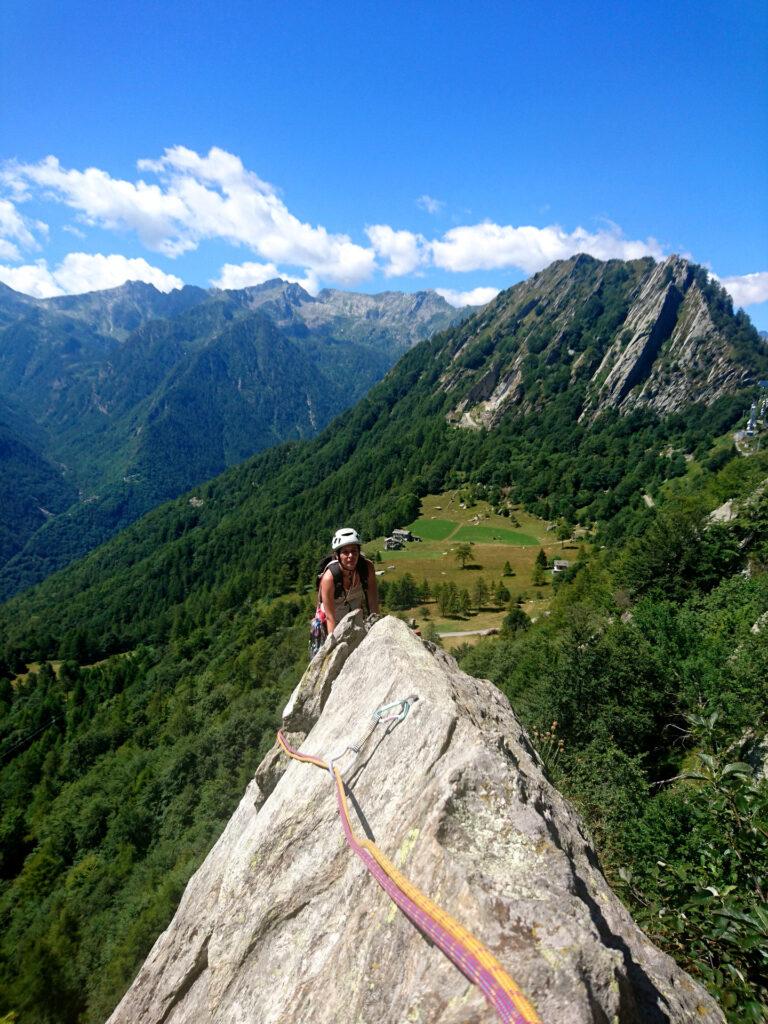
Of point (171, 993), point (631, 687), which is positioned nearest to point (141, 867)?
point (631, 687)

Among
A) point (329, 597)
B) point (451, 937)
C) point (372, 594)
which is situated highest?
point (329, 597)

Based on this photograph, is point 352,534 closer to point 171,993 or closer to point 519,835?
point 519,835

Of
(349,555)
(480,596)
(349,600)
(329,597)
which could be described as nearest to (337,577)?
(329,597)

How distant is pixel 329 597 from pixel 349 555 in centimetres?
108

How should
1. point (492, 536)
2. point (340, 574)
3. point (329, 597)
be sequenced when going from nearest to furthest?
point (329, 597) < point (340, 574) < point (492, 536)

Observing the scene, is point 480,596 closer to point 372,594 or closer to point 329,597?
point 372,594

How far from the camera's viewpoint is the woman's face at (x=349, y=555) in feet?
36.8

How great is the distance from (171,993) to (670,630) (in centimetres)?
2472

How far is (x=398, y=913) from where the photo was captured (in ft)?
16.8

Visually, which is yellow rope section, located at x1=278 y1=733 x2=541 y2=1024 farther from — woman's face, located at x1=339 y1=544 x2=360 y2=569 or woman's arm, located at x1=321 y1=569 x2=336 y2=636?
woman's face, located at x1=339 y1=544 x2=360 y2=569

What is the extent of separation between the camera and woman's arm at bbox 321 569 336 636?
11445mm

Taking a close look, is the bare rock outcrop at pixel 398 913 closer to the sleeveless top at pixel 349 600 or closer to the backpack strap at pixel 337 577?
the backpack strap at pixel 337 577

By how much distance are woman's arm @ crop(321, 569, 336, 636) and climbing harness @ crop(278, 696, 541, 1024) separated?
5.35 metres

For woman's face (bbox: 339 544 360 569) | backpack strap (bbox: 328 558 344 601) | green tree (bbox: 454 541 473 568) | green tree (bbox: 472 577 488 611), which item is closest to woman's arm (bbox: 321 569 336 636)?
backpack strap (bbox: 328 558 344 601)
